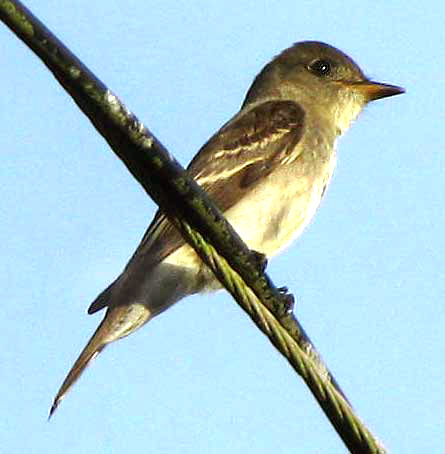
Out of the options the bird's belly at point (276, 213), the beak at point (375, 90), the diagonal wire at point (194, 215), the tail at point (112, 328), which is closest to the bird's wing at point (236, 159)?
the bird's belly at point (276, 213)

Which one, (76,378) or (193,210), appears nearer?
(193,210)

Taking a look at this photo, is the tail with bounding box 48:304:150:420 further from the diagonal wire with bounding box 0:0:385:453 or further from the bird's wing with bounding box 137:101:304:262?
the diagonal wire with bounding box 0:0:385:453

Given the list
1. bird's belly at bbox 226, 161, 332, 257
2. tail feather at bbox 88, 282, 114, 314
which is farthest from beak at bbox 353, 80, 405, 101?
tail feather at bbox 88, 282, 114, 314

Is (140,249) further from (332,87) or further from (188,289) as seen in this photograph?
(332,87)

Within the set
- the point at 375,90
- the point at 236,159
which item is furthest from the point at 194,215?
the point at 375,90

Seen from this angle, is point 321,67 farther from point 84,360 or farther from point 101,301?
point 84,360

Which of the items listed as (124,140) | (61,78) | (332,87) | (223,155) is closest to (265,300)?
(124,140)
